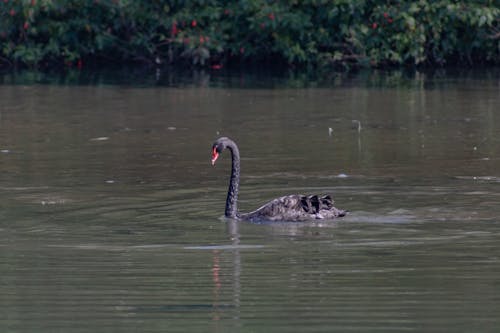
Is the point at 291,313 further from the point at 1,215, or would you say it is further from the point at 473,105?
the point at 473,105

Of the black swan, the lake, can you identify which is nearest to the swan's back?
the black swan

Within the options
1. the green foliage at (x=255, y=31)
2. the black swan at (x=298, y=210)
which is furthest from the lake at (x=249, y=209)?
the green foliage at (x=255, y=31)

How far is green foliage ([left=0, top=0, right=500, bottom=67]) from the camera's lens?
2884 cm

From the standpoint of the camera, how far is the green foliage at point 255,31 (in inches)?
1136

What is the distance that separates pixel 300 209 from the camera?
39.2 ft

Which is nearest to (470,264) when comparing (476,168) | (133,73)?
(476,168)

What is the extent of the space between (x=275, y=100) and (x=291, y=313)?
15688 mm

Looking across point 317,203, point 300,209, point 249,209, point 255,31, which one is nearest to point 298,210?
point 300,209

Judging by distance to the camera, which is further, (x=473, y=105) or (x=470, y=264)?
(x=473, y=105)

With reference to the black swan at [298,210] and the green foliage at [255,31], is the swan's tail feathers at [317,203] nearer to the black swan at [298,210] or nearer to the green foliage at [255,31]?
the black swan at [298,210]

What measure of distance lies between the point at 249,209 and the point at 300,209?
1.15 meters

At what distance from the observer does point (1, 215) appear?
40.4ft

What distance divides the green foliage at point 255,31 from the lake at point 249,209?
15.0 ft

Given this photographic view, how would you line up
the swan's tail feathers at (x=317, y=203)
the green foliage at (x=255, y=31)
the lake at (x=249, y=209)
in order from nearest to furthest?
1. the lake at (x=249, y=209)
2. the swan's tail feathers at (x=317, y=203)
3. the green foliage at (x=255, y=31)
